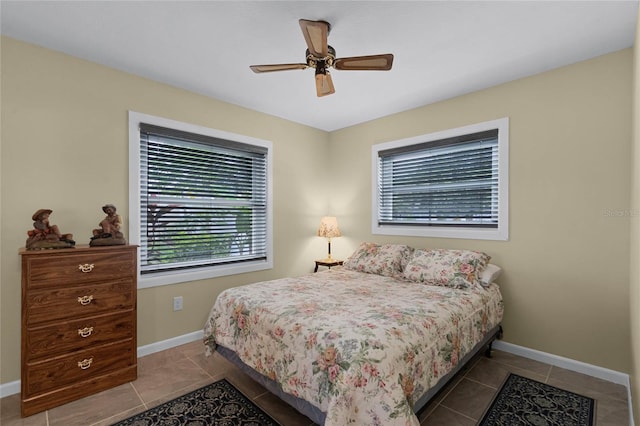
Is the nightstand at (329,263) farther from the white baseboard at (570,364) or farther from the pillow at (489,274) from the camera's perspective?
the white baseboard at (570,364)

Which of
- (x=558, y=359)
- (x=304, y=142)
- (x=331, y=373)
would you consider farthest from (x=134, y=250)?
(x=558, y=359)

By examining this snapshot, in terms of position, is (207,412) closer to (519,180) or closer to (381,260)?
(381,260)

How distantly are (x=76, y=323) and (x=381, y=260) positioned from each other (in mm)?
2627

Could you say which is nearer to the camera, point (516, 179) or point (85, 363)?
point (85, 363)

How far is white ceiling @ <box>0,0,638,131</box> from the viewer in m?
1.89

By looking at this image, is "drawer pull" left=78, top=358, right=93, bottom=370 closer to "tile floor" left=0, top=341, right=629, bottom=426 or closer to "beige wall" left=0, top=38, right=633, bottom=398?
"tile floor" left=0, top=341, right=629, bottom=426

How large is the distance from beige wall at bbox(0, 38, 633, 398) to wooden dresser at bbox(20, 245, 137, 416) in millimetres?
426

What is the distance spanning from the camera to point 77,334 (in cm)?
213

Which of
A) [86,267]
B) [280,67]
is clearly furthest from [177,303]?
[280,67]

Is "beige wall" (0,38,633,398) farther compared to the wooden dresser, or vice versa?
"beige wall" (0,38,633,398)

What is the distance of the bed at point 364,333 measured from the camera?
1437 millimetres

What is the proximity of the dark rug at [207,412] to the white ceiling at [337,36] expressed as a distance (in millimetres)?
2553

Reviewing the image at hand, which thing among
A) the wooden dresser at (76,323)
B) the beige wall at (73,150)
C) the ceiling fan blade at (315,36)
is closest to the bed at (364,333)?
the wooden dresser at (76,323)

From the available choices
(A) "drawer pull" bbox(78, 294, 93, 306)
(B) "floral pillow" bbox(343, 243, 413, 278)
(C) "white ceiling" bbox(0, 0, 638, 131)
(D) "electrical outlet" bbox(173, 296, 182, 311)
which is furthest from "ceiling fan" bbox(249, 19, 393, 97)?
(D) "electrical outlet" bbox(173, 296, 182, 311)
